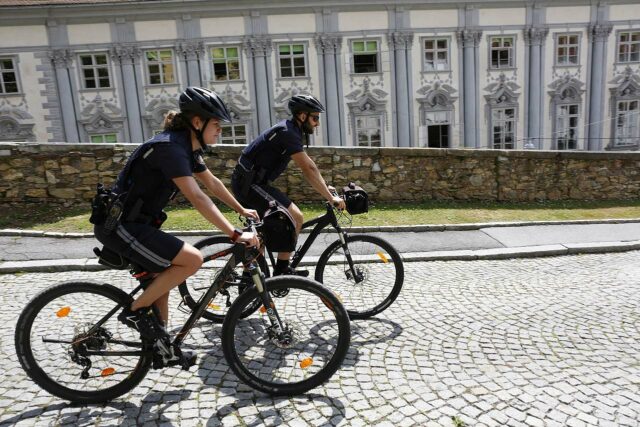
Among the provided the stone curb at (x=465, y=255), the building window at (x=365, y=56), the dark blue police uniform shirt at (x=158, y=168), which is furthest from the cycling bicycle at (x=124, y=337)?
the building window at (x=365, y=56)

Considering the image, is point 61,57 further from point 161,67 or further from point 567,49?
point 567,49

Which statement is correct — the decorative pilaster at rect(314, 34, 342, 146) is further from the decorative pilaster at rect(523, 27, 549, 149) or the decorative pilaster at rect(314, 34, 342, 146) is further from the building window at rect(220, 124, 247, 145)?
the decorative pilaster at rect(523, 27, 549, 149)

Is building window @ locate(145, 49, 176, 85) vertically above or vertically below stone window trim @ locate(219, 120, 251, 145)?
above

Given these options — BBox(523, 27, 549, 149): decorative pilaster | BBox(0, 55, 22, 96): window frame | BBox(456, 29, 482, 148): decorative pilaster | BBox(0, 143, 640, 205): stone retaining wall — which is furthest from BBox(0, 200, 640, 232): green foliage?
BBox(0, 55, 22, 96): window frame

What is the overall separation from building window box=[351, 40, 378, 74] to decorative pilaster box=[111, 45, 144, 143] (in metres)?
11.5

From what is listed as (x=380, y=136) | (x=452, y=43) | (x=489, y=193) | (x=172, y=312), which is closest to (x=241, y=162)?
(x=172, y=312)

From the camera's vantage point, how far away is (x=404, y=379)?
11.5 feet

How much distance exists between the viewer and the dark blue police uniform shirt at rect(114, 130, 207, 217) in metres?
2.93

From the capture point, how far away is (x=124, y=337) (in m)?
3.26

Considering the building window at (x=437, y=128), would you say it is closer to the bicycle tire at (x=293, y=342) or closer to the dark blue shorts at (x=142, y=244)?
the bicycle tire at (x=293, y=342)

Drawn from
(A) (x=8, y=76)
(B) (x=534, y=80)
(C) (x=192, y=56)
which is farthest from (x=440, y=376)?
(A) (x=8, y=76)

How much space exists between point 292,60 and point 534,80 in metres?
14.1

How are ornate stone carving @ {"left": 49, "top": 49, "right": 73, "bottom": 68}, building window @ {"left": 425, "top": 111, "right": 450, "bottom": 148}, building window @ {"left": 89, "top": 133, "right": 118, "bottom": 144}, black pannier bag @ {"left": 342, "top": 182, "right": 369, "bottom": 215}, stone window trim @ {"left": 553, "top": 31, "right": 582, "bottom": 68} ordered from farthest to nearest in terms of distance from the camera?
stone window trim @ {"left": 553, "top": 31, "right": 582, "bottom": 68} → building window @ {"left": 425, "top": 111, "right": 450, "bottom": 148} → building window @ {"left": 89, "top": 133, "right": 118, "bottom": 144} → ornate stone carving @ {"left": 49, "top": 49, "right": 73, "bottom": 68} → black pannier bag @ {"left": 342, "top": 182, "right": 369, "bottom": 215}

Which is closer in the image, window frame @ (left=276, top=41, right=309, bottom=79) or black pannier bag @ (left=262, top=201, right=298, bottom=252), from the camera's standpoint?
black pannier bag @ (left=262, top=201, right=298, bottom=252)
